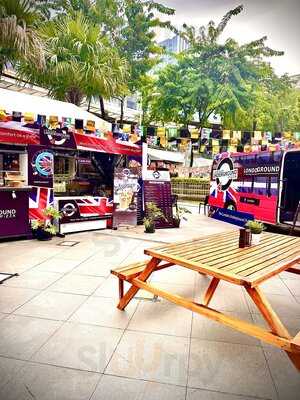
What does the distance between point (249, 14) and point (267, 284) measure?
330 centimetres

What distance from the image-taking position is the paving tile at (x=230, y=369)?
77.5 inches

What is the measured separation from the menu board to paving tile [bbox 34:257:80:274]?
11.2ft

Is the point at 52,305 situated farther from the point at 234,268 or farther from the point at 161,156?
the point at 161,156

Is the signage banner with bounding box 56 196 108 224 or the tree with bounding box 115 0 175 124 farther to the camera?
the tree with bounding box 115 0 175 124

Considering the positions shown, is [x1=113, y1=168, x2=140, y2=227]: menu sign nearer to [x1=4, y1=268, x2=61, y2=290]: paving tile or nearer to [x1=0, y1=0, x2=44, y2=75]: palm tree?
[x1=0, y1=0, x2=44, y2=75]: palm tree

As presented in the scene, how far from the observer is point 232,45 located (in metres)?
15.0

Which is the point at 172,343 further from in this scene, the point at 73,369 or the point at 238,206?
the point at 238,206

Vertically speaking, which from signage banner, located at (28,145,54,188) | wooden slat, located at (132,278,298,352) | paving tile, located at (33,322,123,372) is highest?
signage banner, located at (28,145,54,188)

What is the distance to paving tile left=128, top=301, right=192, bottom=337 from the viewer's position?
2.69 m

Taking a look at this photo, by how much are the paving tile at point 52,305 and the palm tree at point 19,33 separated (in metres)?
4.13

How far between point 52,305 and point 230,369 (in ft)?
6.39

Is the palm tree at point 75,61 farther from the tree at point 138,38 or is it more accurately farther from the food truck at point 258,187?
the tree at point 138,38

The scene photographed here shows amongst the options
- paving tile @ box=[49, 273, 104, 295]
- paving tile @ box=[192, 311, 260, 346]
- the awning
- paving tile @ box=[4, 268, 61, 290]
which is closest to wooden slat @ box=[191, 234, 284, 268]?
paving tile @ box=[192, 311, 260, 346]

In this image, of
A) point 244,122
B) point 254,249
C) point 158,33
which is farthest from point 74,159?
point 158,33
